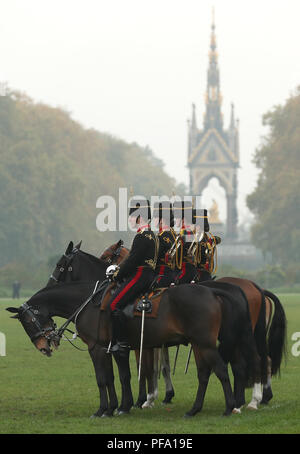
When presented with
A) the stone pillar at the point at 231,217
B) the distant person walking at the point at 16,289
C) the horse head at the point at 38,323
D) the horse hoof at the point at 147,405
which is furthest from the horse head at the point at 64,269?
the stone pillar at the point at 231,217

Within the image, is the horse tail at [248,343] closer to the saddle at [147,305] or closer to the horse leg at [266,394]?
the horse leg at [266,394]

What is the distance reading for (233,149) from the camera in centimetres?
13950

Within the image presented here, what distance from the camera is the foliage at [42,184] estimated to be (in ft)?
248

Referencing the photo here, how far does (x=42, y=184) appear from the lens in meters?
76.9

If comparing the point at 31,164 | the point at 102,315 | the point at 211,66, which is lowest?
the point at 102,315

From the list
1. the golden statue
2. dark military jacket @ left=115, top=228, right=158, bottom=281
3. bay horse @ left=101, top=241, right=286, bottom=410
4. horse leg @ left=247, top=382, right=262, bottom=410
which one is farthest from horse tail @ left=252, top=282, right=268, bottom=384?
the golden statue

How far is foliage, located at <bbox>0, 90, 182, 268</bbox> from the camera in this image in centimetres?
7550

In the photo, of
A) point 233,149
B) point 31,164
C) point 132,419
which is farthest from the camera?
point 233,149

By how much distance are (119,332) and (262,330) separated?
2.18 m

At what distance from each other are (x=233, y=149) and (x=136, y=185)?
1901 centimetres

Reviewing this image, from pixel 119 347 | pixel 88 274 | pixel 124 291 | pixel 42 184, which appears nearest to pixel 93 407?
pixel 119 347

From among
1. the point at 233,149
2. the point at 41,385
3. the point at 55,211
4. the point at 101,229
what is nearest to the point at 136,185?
the point at 233,149
